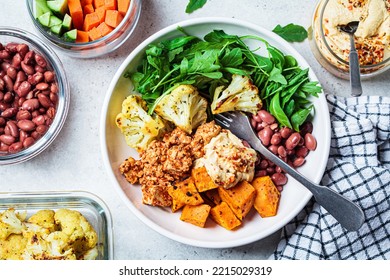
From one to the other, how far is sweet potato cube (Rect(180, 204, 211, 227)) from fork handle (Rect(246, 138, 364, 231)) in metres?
0.35

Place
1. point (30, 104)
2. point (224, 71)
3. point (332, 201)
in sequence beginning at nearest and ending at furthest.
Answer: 1. point (332, 201)
2. point (224, 71)
3. point (30, 104)

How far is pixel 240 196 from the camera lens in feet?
7.43

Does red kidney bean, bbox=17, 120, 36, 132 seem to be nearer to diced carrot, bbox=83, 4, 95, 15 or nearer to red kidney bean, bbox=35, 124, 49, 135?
red kidney bean, bbox=35, 124, 49, 135

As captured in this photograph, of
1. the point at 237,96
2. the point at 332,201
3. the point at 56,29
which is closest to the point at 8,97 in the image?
the point at 56,29

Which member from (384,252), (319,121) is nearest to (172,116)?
(319,121)

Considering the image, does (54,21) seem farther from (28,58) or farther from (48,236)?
(48,236)

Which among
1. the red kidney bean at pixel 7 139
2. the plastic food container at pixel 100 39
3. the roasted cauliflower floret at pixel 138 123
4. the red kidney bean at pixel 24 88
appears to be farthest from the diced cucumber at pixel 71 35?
the red kidney bean at pixel 7 139

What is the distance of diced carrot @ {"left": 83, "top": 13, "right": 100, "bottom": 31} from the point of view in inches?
97.5

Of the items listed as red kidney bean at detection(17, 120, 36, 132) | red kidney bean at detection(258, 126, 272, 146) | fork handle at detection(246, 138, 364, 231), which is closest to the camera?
fork handle at detection(246, 138, 364, 231)

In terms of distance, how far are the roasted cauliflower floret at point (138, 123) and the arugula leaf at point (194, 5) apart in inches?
17.9

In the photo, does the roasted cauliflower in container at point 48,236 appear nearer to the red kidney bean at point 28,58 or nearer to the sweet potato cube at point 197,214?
the sweet potato cube at point 197,214

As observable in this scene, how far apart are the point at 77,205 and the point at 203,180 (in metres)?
0.59

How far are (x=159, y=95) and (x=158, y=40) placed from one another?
0.70ft

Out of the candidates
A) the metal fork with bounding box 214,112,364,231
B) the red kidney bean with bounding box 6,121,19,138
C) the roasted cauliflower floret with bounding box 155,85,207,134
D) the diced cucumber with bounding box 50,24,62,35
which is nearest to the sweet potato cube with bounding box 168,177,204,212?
the roasted cauliflower floret with bounding box 155,85,207,134
